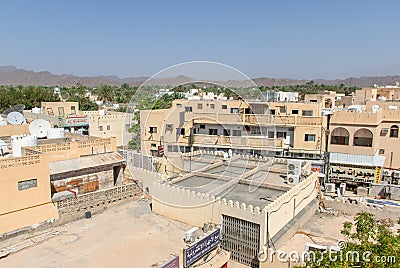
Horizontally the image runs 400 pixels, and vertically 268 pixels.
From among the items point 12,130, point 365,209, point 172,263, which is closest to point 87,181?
point 172,263

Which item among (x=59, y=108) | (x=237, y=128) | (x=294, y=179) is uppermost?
(x=59, y=108)

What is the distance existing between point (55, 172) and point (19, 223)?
3.00 meters

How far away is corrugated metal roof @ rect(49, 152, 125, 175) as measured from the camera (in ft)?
55.1

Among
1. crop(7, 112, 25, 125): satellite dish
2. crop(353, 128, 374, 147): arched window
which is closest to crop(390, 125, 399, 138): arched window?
crop(353, 128, 374, 147): arched window

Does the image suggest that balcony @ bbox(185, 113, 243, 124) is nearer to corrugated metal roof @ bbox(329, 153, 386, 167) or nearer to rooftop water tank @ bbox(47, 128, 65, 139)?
corrugated metal roof @ bbox(329, 153, 386, 167)

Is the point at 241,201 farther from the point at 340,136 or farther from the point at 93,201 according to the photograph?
the point at 340,136

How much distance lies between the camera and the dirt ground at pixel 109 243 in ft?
38.0

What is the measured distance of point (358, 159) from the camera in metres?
22.8

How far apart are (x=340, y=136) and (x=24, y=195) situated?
21.4m

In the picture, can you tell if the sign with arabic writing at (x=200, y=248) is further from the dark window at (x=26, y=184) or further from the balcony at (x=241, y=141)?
the balcony at (x=241, y=141)

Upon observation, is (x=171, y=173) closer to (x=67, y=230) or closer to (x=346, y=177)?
(x=67, y=230)

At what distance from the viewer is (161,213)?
15805mm

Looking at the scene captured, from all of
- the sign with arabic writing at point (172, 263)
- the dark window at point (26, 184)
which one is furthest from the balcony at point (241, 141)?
the sign with arabic writing at point (172, 263)

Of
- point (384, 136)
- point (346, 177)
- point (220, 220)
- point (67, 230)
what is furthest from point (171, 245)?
point (384, 136)
